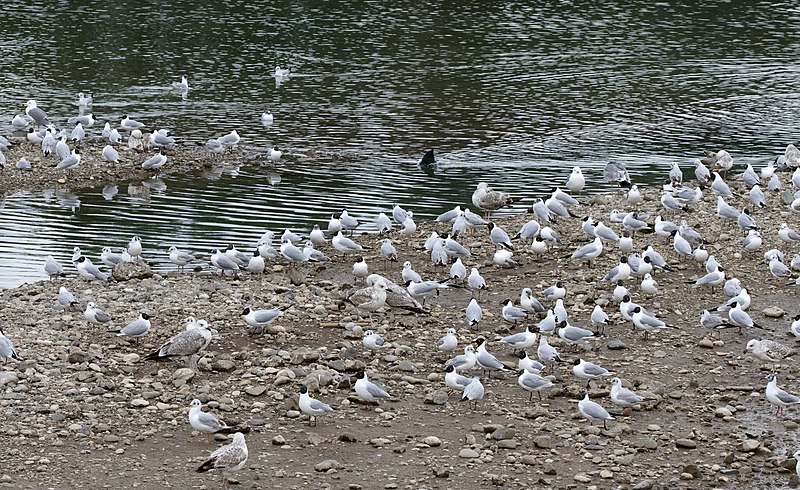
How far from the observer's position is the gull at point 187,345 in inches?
614

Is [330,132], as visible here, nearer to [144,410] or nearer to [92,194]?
[92,194]

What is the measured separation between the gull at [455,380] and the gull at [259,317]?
3009 mm

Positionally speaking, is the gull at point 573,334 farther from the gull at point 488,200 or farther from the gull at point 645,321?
the gull at point 488,200

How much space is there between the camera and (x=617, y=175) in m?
27.2

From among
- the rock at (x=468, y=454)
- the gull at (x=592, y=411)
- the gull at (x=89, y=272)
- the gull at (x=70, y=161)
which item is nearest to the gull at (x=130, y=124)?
the gull at (x=70, y=161)

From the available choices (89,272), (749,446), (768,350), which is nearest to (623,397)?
(749,446)

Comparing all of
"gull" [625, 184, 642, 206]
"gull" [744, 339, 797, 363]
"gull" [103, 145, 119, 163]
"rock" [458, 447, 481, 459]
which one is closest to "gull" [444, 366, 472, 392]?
"rock" [458, 447, 481, 459]

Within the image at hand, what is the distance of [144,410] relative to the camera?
14.3 m

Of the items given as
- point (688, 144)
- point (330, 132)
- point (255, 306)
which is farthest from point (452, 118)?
point (255, 306)

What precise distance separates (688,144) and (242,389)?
20.2m

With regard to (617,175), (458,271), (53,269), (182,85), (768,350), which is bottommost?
(182,85)

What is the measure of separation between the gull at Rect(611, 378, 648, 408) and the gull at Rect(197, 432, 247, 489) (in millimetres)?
4401

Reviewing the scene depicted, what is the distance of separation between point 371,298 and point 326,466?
5.16m

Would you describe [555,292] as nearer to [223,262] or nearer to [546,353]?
[546,353]
